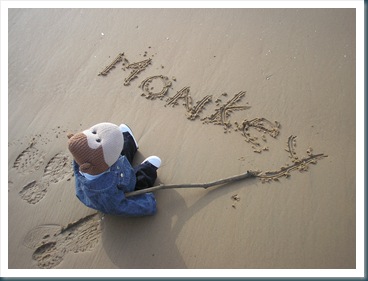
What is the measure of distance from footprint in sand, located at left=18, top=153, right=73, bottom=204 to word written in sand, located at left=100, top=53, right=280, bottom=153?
725 mm

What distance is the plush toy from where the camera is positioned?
187 cm

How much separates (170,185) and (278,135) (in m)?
0.77

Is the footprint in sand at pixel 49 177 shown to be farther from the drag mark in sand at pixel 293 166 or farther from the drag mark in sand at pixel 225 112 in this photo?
the drag mark in sand at pixel 293 166

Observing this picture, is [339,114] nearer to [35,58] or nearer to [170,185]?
[170,185]

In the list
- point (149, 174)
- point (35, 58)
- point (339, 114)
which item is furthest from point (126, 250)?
point (35, 58)

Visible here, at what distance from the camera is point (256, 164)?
2297 mm

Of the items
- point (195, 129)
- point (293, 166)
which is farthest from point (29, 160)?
point (293, 166)

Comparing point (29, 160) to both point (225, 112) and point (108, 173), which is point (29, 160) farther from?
point (225, 112)

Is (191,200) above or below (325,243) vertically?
above

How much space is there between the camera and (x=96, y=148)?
6.13 feet

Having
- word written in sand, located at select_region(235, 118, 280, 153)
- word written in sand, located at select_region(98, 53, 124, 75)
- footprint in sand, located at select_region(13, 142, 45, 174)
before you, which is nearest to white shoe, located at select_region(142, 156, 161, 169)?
word written in sand, located at select_region(235, 118, 280, 153)

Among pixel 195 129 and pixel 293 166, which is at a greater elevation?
pixel 195 129

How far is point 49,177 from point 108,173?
2.07ft

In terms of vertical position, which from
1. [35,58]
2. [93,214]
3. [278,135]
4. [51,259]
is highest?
[35,58]
